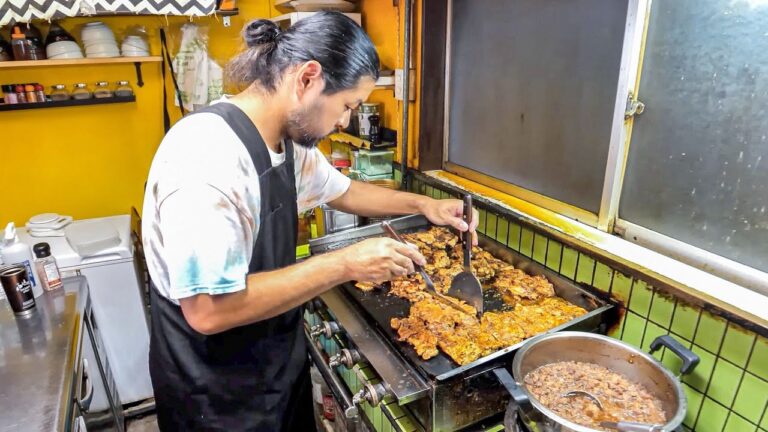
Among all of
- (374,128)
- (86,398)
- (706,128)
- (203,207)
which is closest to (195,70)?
(374,128)

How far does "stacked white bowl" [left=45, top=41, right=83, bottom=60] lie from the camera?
109 inches

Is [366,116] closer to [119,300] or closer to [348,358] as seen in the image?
[348,358]

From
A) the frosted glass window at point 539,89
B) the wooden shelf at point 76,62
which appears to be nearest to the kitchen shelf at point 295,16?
the frosted glass window at point 539,89

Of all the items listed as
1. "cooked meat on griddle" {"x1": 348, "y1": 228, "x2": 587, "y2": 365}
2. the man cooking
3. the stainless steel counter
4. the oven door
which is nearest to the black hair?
the man cooking

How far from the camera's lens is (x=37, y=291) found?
208cm

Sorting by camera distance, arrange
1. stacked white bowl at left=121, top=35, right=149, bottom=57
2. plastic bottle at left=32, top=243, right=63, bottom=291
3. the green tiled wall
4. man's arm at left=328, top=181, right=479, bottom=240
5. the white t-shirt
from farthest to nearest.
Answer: stacked white bowl at left=121, top=35, right=149, bottom=57
plastic bottle at left=32, top=243, right=63, bottom=291
man's arm at left=328, top=181, right=479, bottom=240
the green tiled wall
the white t-shirt

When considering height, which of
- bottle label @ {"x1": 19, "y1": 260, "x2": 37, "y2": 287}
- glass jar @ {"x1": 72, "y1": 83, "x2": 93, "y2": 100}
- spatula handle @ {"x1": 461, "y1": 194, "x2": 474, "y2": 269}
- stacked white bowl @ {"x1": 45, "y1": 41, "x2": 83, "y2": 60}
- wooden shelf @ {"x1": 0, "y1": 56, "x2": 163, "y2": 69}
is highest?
stacked white bowl @ {"x1": 45, "y1": 41, "x2": 83, "y2": 60}

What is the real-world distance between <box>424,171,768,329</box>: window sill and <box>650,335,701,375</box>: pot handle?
0.42ft

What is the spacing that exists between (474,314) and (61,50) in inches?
116

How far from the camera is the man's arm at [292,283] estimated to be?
1.06 metres

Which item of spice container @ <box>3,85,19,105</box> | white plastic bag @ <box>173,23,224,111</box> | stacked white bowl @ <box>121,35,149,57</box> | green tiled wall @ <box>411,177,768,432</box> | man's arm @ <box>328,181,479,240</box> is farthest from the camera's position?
white plastic bag @ <box>173,23,224,111</box>

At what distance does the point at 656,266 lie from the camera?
1.34 meters

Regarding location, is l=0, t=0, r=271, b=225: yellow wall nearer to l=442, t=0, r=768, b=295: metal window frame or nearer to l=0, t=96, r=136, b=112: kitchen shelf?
l=0, t=96, r=136, b=112: kitchen shelf

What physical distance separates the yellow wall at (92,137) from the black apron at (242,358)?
1.57 m
